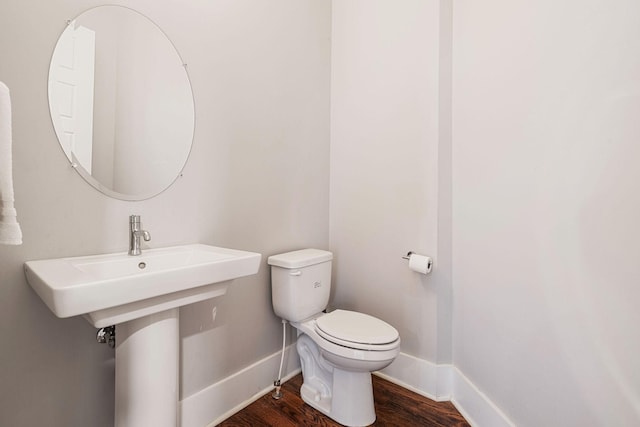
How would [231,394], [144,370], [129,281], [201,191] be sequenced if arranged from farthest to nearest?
1. [231,394]
2. [201,191]
3. [144,370]
4. [129,281]

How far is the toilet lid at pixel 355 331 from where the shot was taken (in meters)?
1.28

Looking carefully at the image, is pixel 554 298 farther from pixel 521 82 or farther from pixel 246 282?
pixel 246 282

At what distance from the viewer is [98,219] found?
3.38ft

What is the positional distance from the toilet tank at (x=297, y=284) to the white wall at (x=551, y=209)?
Answer: 774 millimetres

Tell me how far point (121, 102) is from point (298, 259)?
1.05m

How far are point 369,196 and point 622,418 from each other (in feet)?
4.57

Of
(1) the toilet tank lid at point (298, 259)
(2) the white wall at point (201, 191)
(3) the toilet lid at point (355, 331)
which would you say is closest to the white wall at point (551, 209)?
(3) the toilet lid at point (355, 331)

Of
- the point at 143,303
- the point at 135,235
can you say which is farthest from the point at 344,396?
the point at 135,235

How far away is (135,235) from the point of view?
107 cm

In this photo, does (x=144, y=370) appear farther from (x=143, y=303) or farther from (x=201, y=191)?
(x=201, y=191)

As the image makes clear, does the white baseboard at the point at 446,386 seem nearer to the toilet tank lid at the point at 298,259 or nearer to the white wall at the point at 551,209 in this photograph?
the white wall at the point at 551,209

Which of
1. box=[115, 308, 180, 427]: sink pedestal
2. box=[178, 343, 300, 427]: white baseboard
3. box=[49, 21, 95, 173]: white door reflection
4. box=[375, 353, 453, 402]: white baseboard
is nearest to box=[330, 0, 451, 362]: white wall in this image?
box=[375, 353, 453, 402]: white baseboard

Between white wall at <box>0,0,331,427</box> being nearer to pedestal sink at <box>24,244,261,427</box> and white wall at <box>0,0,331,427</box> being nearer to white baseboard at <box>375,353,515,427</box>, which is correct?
pedestal sink at <box>24,244,261,427</box>

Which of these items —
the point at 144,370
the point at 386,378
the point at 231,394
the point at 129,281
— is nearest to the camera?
the point at 129,281
